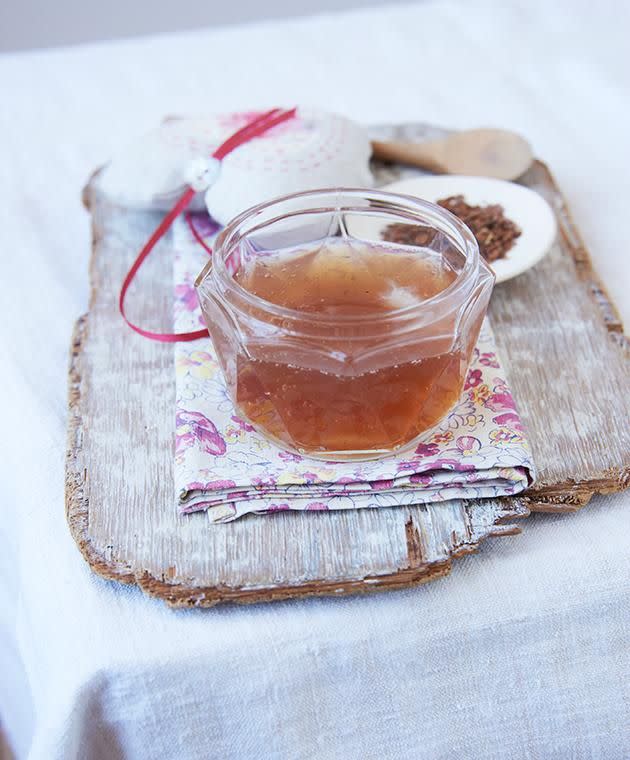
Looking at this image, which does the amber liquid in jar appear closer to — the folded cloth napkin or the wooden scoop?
the folded cloth napkin

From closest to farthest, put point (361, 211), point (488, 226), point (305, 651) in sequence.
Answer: point (305, 651) → point (361, 211) → point (488, 226)

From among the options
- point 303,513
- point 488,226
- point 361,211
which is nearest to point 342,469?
point 303,513

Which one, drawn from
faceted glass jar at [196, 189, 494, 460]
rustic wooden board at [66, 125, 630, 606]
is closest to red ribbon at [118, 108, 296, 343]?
rustic wooden board at [66, 125, 630, 606]

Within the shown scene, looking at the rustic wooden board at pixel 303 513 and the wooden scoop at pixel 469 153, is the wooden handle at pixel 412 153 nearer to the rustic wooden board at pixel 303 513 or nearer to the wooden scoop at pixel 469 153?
the wooden scoop at pixel 469 153

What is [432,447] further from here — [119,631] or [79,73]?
[79,73]

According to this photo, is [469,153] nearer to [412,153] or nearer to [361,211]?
[412,153]

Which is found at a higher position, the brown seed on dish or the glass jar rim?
the glass jar rim
